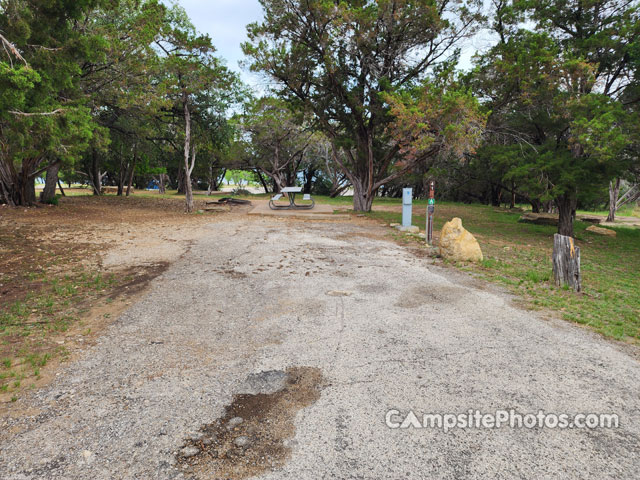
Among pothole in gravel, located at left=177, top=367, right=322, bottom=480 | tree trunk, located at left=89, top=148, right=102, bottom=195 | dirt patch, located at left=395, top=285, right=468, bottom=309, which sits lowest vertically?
pothole in gravel, located at left=177, top=367, right=322, bottom=480

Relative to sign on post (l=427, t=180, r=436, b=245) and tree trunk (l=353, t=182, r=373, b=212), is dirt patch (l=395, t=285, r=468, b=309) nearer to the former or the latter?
sign on post (l=427, t=180, r=436, b=245)

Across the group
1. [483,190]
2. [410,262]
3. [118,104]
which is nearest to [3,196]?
[118,104]

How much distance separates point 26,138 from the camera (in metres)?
5.89

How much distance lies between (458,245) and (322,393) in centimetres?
541

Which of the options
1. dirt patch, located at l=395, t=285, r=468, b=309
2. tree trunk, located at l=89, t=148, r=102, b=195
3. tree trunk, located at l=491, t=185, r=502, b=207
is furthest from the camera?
tree trunk, located at l=491, t=185, r=502, b=207

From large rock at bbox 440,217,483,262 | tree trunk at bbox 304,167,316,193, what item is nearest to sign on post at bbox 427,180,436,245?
large rock at bbox 440,217,483,262

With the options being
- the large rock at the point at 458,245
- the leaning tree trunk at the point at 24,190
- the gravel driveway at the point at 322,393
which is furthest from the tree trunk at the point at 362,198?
A: the leaning tree trunk at the point at 24,190

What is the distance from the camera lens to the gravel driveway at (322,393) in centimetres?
203

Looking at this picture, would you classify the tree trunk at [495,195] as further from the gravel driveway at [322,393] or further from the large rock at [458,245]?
the gravel driveway at [322,393]

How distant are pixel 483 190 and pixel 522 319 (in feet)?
95.0

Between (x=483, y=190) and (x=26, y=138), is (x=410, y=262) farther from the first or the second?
(x=483, y=190)

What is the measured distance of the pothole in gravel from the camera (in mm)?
1988

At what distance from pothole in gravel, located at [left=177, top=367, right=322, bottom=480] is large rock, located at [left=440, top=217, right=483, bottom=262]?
5150 mm

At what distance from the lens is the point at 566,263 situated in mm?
5570
